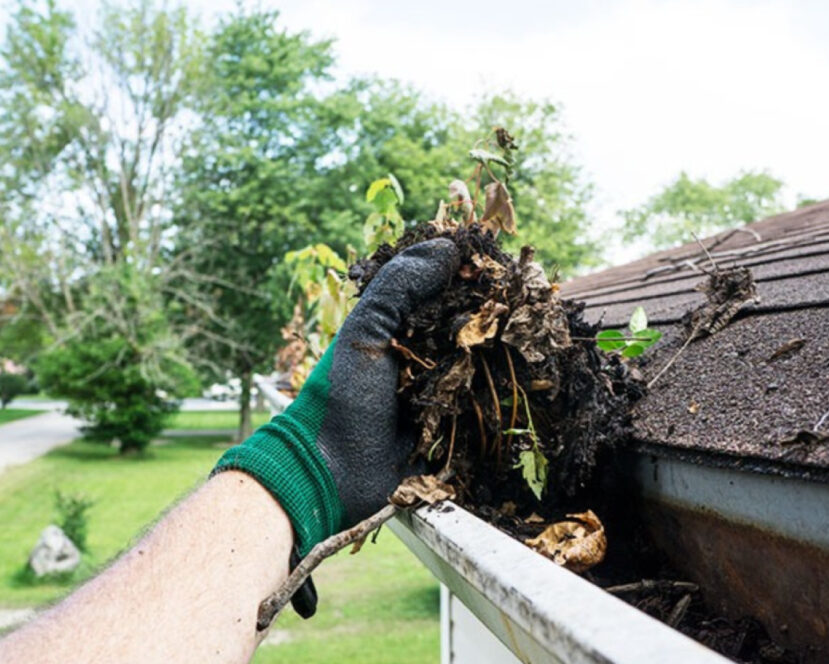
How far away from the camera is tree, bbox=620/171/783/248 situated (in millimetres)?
38406

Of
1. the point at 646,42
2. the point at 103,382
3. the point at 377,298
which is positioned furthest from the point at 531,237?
the point at 377,298

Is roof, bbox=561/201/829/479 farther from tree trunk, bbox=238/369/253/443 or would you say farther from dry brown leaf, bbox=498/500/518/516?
tree trunk, bbox=238/369/253/443

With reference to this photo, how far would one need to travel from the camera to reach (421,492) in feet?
3.84

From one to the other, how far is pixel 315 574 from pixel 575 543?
33.1ft

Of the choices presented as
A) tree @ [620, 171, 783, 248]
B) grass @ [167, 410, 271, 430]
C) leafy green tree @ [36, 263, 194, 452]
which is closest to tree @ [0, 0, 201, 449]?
leafy green tree @ [36, 263, 194, 452]

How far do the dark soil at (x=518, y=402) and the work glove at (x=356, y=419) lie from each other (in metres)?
0.04

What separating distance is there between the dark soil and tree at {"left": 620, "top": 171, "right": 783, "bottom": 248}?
38528mm

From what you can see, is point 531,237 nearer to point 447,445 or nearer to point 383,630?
point 383,630

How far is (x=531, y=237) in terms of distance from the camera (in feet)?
69.3

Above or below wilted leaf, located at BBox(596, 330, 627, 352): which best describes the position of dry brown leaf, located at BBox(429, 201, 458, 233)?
above

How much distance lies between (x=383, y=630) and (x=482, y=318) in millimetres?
7324

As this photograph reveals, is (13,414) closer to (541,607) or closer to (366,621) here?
(366,621)

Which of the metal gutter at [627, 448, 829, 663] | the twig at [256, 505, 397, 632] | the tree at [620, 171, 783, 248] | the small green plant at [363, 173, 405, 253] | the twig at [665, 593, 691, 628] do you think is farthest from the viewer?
the tree at [620, 171, 783, 248]

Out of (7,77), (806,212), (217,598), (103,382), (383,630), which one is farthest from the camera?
(7,77)
